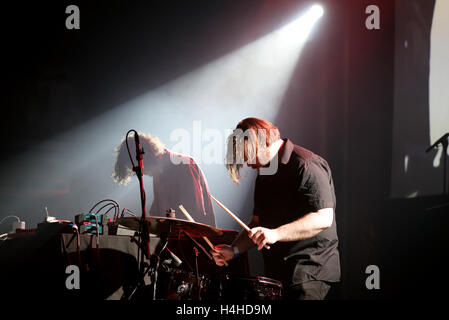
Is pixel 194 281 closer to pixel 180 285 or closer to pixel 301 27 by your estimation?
pixel 180 285

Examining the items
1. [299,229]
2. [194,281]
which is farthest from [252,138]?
[194,281]

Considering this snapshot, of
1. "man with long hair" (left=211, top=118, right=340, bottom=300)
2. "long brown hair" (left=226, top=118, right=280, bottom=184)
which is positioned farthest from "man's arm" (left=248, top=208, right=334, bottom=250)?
"long brown hair" (left=226, top=118, right=280, bottom=184)

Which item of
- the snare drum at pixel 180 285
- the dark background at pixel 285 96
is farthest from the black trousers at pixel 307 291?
the dark background at pixel 285 96

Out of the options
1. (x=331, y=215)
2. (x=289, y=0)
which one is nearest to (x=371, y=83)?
(x=289, y=0)

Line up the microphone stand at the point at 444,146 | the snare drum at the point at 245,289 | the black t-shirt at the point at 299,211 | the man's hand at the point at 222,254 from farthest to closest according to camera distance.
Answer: the microphone stand at the point at 444,146
the man's hand at the point at 222,254
the black t-shirt at the point at 299,211
the snare drum at the point at 245,289

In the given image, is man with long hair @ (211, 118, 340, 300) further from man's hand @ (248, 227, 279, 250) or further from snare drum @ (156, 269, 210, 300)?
snare drum @ (156, 269, 210, 300)

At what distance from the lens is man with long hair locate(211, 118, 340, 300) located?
79.7 inches

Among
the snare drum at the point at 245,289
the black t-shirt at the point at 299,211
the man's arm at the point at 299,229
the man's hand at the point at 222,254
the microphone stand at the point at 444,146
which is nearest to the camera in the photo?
the snare drum at the point at 245,289

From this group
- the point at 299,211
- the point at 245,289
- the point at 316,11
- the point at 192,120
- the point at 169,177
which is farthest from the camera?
the point at 316,11

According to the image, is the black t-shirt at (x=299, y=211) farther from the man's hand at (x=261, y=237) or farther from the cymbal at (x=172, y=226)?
the cymbal at (x=172, y=226)

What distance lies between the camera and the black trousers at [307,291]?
202 centimetres

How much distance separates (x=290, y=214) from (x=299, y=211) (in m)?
0.09

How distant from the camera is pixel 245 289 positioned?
1.84m

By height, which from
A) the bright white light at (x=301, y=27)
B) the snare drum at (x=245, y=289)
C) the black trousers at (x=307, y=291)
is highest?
the bright white light at (x=301, y=27)
